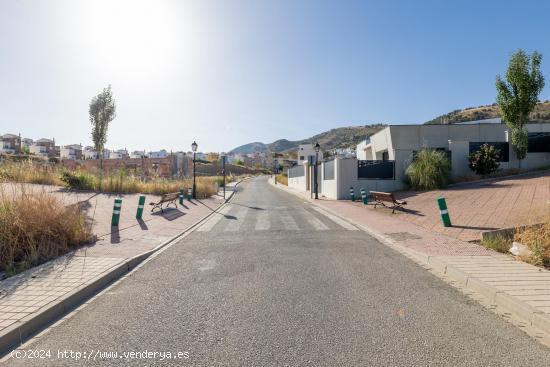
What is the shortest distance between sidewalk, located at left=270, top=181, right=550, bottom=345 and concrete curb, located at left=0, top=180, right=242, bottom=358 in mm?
5435

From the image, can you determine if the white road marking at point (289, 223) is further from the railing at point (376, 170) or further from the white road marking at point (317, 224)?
the railing at point (376, 170)

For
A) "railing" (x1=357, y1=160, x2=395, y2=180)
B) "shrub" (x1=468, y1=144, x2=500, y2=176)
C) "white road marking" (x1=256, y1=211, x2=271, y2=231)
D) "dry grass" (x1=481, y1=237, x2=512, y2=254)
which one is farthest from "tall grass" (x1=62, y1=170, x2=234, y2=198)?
"shrub" (x1=468, y1=144, x2=500, y2=176)

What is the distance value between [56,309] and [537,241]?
8.01 meters

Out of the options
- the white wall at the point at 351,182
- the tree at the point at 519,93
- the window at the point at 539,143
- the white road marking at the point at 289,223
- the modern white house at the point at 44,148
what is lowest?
the white road marking at the point at 289,223

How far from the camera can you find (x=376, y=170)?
20734 millimetres

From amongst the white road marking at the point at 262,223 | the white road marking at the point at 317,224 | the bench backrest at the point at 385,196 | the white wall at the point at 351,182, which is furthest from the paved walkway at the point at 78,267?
the white wall at the point at 351,182

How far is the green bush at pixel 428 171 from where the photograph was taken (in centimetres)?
1834

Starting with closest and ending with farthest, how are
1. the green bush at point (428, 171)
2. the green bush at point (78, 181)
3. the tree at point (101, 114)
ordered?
the green bush at point (78, 181)
the green bush at point (428, 171)
the tree at point (101, 114)

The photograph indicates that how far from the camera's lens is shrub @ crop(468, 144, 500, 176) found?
20250 millimetres

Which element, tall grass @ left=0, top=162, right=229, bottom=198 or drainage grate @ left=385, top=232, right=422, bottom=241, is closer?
drainage grate @ left=385, top=232, right=422, bottom=241

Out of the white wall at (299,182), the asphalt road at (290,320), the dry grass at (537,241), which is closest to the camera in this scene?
the asphalt road at (290,320)

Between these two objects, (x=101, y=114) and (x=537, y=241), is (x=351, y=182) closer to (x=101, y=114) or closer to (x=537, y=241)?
(x=537, y=241)

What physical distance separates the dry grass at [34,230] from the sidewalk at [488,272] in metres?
7.24

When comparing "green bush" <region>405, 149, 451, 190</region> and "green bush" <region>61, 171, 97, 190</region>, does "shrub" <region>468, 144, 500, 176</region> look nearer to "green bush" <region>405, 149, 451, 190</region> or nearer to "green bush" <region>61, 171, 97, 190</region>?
"green bush" <region>405, 149, 451, 190</region>
